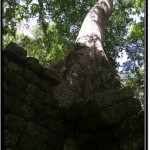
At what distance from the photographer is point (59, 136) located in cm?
355

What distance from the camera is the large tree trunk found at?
4754mm

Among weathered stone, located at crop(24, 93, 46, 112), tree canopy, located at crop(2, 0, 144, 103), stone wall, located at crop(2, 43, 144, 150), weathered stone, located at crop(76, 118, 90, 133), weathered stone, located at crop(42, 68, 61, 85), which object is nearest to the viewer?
stone wall, located at crop(2, 43, 144, 150)

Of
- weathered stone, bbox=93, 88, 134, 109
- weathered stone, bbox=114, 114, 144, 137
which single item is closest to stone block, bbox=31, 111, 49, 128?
weathered stone, bbox=93, 88, 134, 109

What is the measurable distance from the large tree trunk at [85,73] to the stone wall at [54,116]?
0.41 meters

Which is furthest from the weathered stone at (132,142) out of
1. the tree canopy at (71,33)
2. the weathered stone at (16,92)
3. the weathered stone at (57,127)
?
the tree canopy at (71,33)

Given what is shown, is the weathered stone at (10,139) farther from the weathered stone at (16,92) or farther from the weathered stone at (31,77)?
the weathered stone at (31,77)

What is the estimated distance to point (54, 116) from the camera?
11.9 feet

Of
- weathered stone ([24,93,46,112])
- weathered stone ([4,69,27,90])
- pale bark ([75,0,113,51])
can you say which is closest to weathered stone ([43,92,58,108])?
weathered stone ([24,93,46,112])

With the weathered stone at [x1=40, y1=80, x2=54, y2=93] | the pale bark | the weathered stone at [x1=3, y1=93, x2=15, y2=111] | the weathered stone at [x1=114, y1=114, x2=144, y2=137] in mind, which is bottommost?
the weathered stone at [x1=114, y1=114, x2=144, y2=137]

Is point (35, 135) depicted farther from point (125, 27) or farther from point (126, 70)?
point (125, 27)

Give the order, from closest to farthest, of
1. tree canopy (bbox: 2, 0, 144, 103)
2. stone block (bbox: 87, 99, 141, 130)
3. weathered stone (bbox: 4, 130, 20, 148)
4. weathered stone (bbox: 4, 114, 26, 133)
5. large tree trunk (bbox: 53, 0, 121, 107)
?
weathered stone (bbox: 4, 130, 20, 148)
weathered stone (bbox: 4, 114, 26, 133)
stone block (bbox: 87, 99, 141, 130)
large tree trunk (bbox: 53, 0, 121, 107)
tree canopy (bbox: 2, 0, 144, 103)

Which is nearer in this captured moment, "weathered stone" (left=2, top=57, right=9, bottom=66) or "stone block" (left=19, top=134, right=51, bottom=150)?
"stone block" (left=19, top=134, right=51, bottom=150)

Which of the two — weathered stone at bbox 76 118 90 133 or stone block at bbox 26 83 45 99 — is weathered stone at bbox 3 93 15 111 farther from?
weathered stone at bbox 76 118 90 133

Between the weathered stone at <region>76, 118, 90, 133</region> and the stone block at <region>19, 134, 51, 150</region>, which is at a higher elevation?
the weathered stone at <region>76, 118, 90, 133</region>
